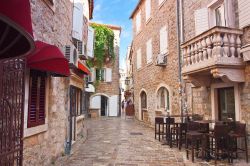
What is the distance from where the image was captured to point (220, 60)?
6.75m

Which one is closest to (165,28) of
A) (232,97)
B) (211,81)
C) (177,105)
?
(177,105)

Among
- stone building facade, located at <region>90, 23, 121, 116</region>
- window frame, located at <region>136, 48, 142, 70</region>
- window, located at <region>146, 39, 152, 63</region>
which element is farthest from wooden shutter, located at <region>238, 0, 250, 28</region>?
stone building facade, located at <region>90, 23, 121, 116</region>

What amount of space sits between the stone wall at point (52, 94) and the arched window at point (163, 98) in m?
7.10

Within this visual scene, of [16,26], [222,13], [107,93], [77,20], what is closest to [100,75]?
[107,93]

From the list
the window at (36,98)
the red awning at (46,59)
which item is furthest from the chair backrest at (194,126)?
the red awning at (46,59)

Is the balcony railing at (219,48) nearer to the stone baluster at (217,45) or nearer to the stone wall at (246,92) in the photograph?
the stone baluster at (217,45)

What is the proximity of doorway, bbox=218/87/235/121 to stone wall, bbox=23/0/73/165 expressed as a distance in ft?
17.4

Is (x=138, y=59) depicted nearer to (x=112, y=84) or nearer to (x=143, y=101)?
(x=143, y=101)

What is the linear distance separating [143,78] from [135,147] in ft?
31.8

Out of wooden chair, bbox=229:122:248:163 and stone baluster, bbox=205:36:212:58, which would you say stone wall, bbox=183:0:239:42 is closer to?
stone baluster, bbox=205:36:212:58

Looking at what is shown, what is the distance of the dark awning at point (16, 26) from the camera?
199 centimetres

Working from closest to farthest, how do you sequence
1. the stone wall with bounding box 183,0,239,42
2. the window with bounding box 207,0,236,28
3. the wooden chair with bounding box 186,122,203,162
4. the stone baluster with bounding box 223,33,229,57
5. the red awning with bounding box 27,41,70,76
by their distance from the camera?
1. the red awning with bounding box 27,41,70,76
2. the stone baluster with bounding box 223,33,229,57
3. the wooden chair with bounding box 186,122,203,162
4. the window with bounding box 207,0,236,28
5. the stone wall with bounding box 183,0,239,42

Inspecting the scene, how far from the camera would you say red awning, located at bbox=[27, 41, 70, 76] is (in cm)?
452

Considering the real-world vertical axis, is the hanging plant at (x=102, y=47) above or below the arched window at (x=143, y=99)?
above
